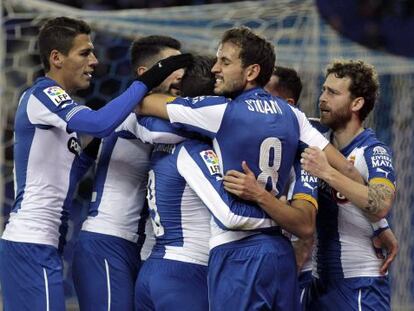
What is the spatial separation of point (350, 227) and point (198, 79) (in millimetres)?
1089

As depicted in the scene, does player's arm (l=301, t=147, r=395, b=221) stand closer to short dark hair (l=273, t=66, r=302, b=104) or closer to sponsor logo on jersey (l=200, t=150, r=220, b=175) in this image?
sponsor logo on jersey (l=200, t=150, r=220, b=175)

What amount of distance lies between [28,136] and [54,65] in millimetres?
424

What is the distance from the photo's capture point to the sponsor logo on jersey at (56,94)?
4590 mm

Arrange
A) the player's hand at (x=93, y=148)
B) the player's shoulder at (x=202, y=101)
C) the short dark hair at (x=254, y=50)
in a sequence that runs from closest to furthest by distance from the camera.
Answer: the player's shoulder at (x=202, y=101) → the short dark hair at (x=254, y=50) → the player's hand at (x=93, y=148)

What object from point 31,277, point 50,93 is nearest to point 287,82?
point 50,93

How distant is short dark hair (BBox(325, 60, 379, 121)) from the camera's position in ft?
16.2

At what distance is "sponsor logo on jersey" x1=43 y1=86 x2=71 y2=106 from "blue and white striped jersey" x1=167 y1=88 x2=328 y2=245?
1.92 ft

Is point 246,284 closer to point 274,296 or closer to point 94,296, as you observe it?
point 274,296

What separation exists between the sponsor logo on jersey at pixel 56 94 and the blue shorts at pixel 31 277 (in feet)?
2.35

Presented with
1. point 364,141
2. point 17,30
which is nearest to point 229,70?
point 364,141

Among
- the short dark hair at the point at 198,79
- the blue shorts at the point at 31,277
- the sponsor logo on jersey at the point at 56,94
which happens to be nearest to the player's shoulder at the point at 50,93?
the sponsor logo on jersey at the point at 56,94

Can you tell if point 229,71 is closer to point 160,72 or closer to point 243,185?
point 160,72

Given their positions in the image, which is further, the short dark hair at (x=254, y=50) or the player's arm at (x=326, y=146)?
the player's arm at (x=326, y=146)

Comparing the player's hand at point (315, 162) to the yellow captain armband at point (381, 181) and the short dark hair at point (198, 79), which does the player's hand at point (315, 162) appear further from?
the short dark hair at point (198, 79)
